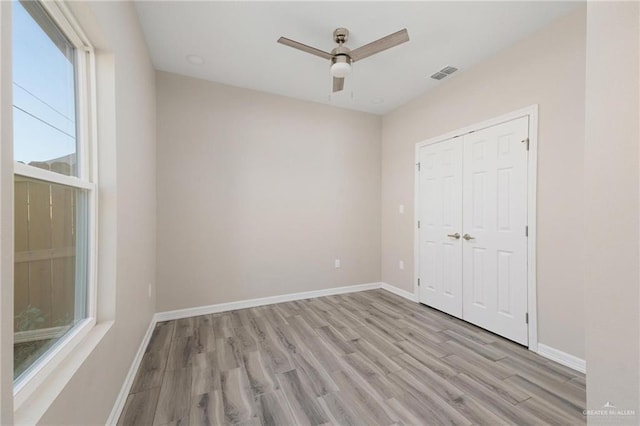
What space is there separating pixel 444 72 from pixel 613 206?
2.45 meters

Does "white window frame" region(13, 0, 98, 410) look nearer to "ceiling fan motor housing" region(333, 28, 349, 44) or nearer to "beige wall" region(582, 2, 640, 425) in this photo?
"ceiling fan motor housing" region(333, 28, 349, 44)

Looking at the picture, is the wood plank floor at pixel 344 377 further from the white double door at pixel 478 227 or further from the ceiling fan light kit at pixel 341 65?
the ceiling fan light kit at pixel 341 65

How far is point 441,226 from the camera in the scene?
3213mm

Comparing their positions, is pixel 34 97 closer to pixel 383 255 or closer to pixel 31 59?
pixel 31 59

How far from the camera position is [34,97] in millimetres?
1003

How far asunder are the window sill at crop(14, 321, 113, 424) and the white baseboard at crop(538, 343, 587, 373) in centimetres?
316

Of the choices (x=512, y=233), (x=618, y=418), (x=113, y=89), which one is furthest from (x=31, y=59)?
(x=512, y=233)

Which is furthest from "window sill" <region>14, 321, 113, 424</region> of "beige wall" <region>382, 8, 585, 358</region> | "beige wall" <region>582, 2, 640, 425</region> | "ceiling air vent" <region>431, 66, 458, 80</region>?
"ceiling air vent" <region>431, 66, 458, 80</region>

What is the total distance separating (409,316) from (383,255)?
126 centimetres

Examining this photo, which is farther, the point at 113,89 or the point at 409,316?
the point at 409,316

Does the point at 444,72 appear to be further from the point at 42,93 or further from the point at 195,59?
the point at 42,93

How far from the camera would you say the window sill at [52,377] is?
795 mm


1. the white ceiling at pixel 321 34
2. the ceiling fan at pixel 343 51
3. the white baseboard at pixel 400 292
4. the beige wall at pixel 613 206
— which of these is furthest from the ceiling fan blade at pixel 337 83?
the white baseboard at pixel 400 292

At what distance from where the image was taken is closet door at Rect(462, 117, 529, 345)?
7.88ft
